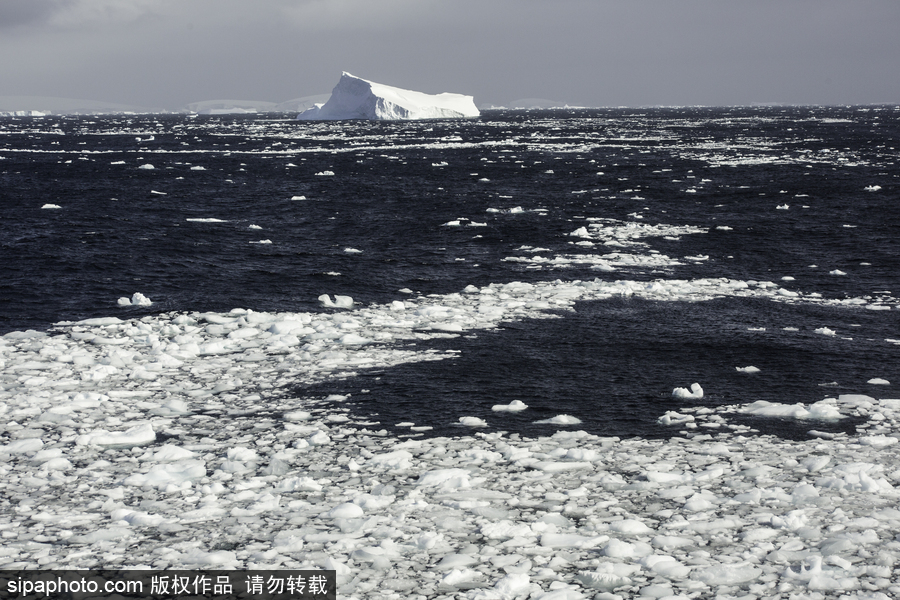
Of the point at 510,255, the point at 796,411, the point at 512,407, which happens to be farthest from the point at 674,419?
the point at 510,255

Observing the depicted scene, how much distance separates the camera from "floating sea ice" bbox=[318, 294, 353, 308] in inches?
542

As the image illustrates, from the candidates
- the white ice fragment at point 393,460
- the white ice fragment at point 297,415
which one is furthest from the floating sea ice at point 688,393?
the white ice fragment at point 297,415

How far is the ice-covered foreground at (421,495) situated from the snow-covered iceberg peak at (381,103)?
4166 inches

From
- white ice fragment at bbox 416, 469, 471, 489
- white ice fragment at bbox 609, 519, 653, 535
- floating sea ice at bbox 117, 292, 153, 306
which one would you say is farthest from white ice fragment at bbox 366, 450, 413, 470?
floating sea ice at bbox 117, 292, 153, 306

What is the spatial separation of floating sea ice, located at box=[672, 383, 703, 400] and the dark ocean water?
0.19 m

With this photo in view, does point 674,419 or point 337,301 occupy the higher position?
point 337,301

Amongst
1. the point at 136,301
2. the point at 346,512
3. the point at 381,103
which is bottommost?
the point at 346,512

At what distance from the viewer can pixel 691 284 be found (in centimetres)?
1527

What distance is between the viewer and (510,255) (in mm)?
18406

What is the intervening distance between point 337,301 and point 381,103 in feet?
335

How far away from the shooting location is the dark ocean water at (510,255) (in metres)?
10.0

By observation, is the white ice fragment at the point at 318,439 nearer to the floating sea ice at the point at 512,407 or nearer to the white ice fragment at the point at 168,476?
the white ice fragment at the point at 168,476

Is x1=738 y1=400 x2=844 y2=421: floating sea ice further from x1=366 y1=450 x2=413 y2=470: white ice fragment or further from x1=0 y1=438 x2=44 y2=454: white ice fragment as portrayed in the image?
x1=0 y1=438 x2=44 y2=454: white ice fragment

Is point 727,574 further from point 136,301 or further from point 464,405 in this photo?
point 136,301
